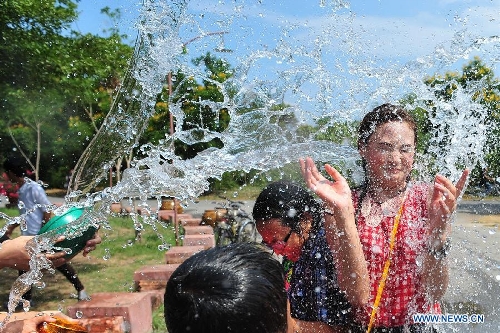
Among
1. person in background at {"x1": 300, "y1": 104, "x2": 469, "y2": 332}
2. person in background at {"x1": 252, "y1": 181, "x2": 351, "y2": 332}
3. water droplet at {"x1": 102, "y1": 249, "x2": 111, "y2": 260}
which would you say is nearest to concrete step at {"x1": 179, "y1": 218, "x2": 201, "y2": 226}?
water droplet at {"x1": 102, "y1": 249, "x2": 111, "y2": 260}

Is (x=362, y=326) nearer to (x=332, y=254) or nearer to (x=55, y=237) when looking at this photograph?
(x=332, y=254)

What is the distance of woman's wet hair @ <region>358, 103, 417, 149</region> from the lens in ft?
6.66

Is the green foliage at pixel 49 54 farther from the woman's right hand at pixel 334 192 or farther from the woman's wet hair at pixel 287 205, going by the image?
the woman's right hand at pixel 334 192

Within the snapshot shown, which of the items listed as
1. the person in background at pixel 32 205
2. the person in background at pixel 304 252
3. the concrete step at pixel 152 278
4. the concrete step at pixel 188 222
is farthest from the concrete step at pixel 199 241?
the person in background at pixel 304 252

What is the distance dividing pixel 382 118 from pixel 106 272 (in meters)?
5.89

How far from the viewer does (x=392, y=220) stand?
1930 millimetres

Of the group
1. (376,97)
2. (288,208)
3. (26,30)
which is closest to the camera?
(288,208)

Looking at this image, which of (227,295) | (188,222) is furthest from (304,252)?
(188,222)

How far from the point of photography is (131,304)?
12.7 ft

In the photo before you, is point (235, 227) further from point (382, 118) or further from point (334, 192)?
point (334, 192)

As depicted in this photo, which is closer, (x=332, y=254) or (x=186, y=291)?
A: (x=186, y=291)

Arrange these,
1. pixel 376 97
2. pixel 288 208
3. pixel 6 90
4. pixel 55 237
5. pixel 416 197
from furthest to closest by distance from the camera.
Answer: pixel 6 90, pixel 55 237, pixel 376 97, pixel 288 208, pixel 416 197

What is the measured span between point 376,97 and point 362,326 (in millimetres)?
1248

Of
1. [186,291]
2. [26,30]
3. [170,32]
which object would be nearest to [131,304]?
[170,32]
